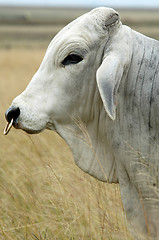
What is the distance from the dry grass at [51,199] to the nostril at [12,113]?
1.77 feet

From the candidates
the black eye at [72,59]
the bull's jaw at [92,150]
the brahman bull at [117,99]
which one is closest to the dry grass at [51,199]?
the bull's jaw at [92,150]

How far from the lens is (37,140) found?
6199 mm

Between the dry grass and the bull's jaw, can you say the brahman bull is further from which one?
the dry grass

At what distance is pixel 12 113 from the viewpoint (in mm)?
2758

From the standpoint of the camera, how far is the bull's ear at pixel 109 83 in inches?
100

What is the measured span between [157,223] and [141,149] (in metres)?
0.43

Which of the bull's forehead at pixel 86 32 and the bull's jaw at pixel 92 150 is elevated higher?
the bull's forehead at pixel 86 32

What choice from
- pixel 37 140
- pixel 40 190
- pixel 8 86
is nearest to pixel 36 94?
pixel 40 190

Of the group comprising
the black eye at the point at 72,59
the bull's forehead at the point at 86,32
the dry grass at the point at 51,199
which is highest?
the bull's forehead at the point at 86,32

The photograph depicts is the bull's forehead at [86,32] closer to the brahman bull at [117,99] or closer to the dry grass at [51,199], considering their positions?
the brahman bull at [117,99]

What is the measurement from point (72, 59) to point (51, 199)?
1508 mm

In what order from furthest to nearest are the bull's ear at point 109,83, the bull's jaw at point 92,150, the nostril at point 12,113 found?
the bull's jaw at point 92,150 < the nostril at point 12,113 < the bull's ear at point 109,83

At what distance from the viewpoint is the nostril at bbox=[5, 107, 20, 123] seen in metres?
2.74

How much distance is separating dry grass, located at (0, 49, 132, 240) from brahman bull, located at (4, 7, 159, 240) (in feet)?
1.22
